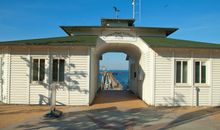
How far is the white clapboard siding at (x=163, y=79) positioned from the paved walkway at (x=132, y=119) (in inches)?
A: 31.6

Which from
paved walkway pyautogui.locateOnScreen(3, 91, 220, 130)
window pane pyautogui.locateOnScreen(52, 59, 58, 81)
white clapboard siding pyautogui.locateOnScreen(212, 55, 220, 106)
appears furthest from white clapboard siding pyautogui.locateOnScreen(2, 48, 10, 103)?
white clapboard siding pyautogui.locateOnScreen(212, 55, 220, 106)

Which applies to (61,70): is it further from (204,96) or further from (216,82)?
(216,82)

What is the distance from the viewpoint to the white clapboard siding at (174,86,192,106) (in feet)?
50.7

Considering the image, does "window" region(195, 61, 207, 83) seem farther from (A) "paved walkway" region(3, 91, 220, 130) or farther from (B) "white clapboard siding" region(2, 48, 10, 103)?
(B) "white clapboard siding" region(2, 48, 10, 103)

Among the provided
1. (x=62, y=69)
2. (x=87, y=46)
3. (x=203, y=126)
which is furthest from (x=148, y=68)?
(x=203, y=126)

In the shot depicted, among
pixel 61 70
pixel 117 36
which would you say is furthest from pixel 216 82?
pixel 61 70

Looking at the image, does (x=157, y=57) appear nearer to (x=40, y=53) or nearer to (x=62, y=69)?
(x=62, y=69)

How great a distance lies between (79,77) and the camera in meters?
15.0

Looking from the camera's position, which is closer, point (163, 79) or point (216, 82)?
point (163, 79)

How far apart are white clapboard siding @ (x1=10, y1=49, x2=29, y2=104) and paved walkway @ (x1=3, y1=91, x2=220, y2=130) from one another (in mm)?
3401

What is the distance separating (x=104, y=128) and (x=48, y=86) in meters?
6.50

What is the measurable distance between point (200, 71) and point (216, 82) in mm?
1255

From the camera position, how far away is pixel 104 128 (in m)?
9.59

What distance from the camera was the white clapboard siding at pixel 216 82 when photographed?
15.9 metres
